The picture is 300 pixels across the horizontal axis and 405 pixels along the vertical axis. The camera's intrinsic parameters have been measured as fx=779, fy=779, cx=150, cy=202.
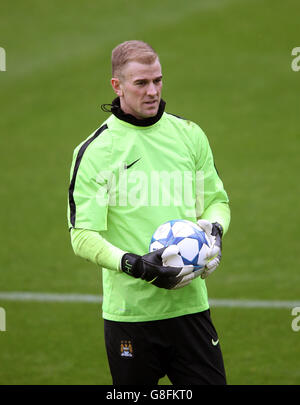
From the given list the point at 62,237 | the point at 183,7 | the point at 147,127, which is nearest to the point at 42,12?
the point at 183,7

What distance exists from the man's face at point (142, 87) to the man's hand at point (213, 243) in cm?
76

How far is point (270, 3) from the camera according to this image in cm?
2094

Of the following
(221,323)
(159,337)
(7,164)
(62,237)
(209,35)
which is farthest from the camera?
(209,35)

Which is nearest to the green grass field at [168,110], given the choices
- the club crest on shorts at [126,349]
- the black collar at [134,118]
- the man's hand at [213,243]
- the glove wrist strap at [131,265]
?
the club crest on shorts at [126,349]

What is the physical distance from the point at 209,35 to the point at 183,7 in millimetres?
2158

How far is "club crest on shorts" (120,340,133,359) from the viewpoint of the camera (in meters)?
A: 4.81

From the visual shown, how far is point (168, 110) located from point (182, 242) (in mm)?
12480

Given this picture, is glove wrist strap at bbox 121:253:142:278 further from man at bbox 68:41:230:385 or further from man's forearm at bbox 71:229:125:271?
man at bbox 68:41:230:385

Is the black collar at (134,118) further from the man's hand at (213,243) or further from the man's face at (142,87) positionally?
the man's hand at (213,243)

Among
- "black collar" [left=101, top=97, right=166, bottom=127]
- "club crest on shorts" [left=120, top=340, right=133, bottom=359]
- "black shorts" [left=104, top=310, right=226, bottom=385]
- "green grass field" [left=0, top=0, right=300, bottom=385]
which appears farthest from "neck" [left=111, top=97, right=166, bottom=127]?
"green grass field" [left=0, top=0, right=300, bottom=385]

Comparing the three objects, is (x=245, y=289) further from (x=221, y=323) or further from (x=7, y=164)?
(x=7, y=164)

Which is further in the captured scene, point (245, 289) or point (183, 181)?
point (245, 289)

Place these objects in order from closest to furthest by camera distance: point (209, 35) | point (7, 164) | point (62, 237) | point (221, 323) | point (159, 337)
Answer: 1. point (159, 337)
2. point (221, 323)
3. point (62, 237)
4. point (7, 164)
5. point (209, 35)

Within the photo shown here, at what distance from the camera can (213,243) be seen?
15.4 ft
